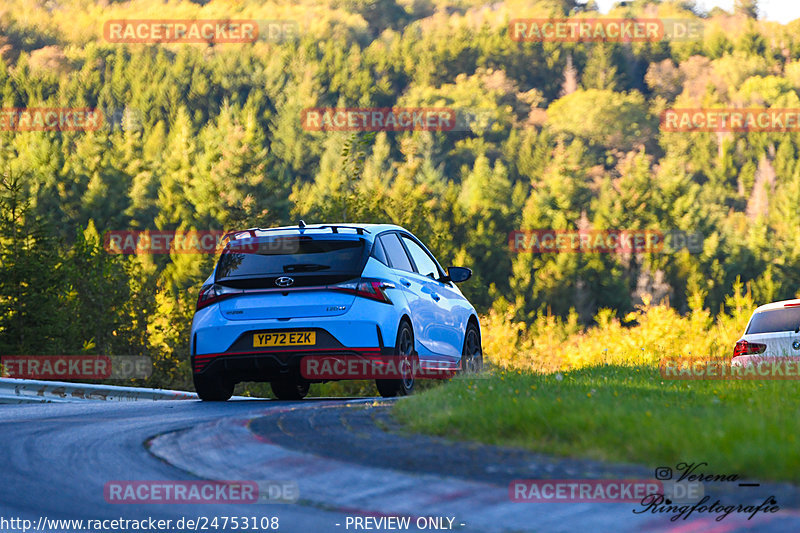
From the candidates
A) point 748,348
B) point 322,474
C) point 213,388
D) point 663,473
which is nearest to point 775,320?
point 748,348

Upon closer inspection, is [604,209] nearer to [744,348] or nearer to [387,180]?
[387,180]

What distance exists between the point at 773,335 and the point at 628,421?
886 centimetres

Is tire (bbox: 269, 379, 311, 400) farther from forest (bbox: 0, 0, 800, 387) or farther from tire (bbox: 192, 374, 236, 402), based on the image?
forest (bbox: 0, 0, 800, 387)

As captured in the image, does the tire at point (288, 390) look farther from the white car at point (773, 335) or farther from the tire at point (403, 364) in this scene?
the white car at point (773, 335)

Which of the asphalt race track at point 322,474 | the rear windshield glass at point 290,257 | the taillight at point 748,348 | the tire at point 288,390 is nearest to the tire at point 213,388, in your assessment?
the rear windshield glass at point 290,257

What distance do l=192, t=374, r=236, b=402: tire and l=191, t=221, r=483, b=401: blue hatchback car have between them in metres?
0.01

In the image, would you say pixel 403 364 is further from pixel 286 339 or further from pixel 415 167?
pixel 415 167

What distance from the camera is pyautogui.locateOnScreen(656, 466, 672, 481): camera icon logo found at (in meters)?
5.63

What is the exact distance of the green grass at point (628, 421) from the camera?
586 cm

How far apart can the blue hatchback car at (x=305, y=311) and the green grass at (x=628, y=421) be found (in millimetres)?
1199

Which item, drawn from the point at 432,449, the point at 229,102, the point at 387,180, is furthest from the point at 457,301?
the point at 229,102

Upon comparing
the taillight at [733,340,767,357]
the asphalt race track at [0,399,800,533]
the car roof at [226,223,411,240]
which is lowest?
the taillight at [733,340,767,357]

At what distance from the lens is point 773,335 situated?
49.4ft

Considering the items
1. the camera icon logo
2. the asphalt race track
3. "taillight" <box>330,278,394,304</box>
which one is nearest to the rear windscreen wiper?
"taillight" <box>330,278,394,304</box>
